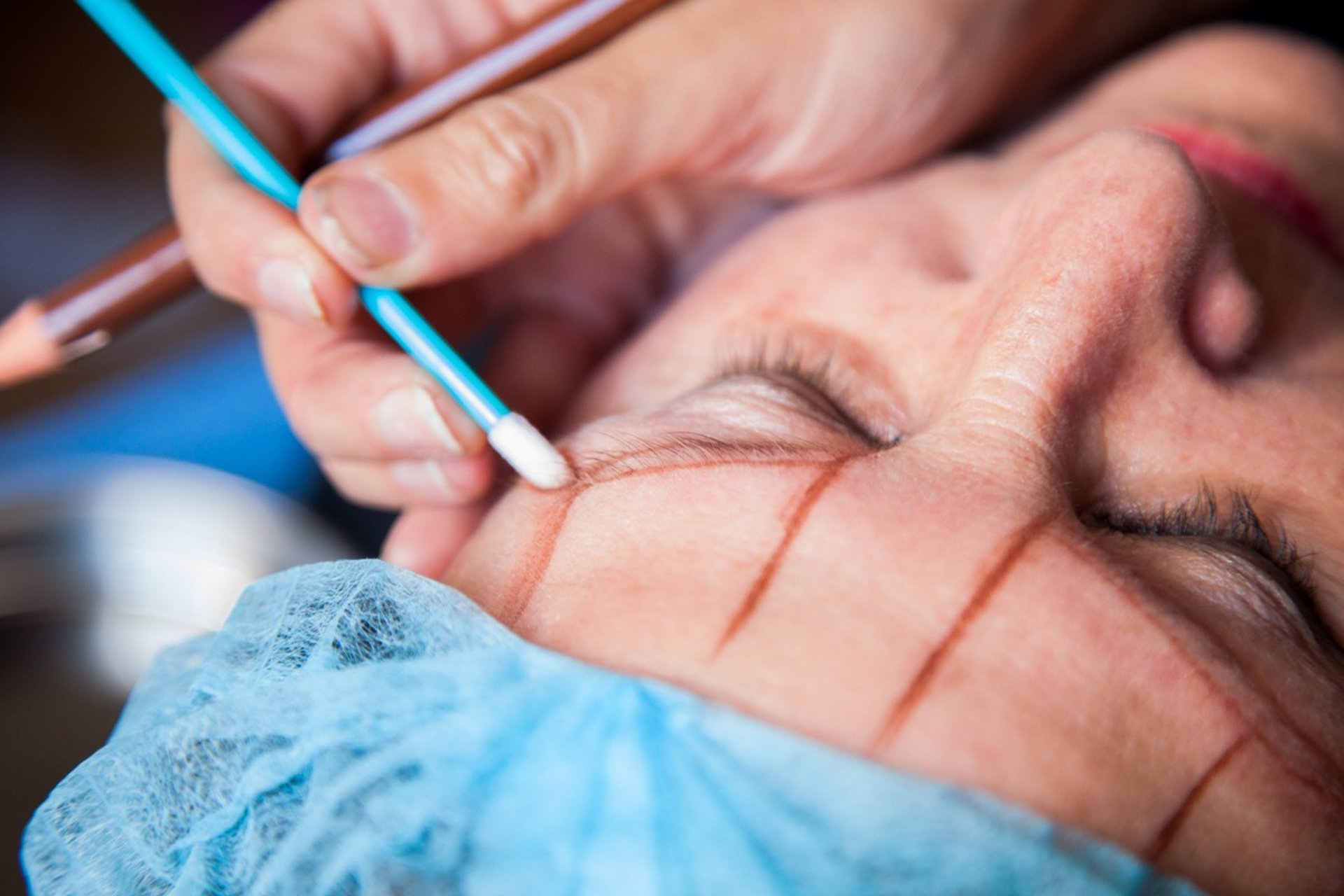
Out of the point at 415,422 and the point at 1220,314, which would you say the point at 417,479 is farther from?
the point at 1220,314

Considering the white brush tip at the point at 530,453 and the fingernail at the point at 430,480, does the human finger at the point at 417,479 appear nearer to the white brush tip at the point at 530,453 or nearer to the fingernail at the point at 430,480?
the fingernail at the point at 430,480

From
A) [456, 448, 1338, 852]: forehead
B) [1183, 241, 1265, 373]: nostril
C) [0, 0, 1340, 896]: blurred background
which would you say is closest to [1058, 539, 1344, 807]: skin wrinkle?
[456, 448, 1338, 852]: forehead

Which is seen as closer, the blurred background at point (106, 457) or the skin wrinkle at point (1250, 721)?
the skin wrinkle at point (1250, 721)

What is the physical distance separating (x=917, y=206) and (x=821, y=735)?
585 millimetres

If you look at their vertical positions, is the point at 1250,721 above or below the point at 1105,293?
below

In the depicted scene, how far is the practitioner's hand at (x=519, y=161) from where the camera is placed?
842 millimetres

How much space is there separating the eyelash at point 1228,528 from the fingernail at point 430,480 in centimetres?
57

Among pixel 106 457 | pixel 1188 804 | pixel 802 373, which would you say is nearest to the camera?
pixel 1188 804

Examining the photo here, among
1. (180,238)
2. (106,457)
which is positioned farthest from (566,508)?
(106,457)

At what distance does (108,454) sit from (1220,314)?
148 centimetres

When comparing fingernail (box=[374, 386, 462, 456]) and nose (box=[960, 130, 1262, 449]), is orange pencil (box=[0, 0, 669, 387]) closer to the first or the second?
fingernail (box=[374, 386, 462, 456])

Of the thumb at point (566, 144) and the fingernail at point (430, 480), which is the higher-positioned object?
the thumb at point (566, 144)

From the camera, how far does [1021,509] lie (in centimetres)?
56

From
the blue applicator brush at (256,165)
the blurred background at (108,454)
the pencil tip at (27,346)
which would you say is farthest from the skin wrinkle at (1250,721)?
the blurred background at (108,454)
